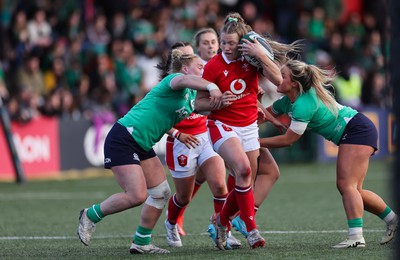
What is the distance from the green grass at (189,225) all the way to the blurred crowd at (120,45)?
2.32 m

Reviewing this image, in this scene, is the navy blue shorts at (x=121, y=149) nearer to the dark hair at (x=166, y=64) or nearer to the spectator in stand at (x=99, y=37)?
the dark hair at (x=166, y=64)

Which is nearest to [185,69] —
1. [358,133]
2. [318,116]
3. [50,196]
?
[318,116]

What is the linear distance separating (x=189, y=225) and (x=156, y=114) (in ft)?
9.52

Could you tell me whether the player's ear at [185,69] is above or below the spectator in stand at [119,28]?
above

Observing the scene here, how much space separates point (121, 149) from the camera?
827 cm

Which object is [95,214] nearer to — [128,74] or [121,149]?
[121,149]


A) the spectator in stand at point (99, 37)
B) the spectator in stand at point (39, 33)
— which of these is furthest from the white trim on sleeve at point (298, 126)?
the spectator in stand at point (99, 37)


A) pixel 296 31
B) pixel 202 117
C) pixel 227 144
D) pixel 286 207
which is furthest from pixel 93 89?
pixel 227 144

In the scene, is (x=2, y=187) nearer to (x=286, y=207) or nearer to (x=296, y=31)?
(x=286, y=207)

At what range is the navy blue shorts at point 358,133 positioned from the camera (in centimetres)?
862

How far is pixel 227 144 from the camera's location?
8391 mm

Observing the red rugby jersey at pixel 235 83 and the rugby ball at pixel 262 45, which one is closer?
the rugby ball at pixel 262 45

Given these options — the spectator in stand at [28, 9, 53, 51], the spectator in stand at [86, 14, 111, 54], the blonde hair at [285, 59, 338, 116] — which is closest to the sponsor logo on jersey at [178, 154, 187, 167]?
the blonde hair at [285, 59, 338, 116]

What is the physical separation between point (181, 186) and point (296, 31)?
15291 millimetres
